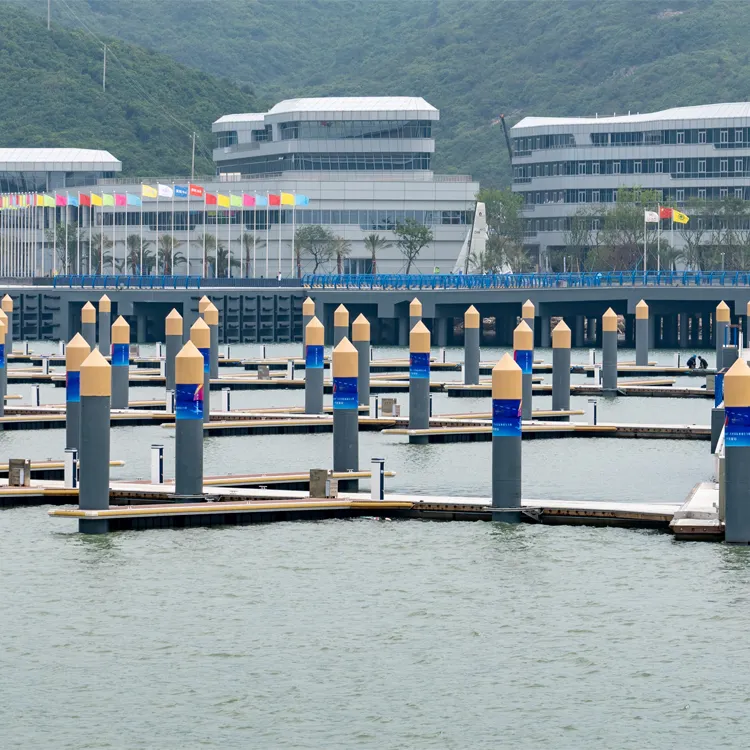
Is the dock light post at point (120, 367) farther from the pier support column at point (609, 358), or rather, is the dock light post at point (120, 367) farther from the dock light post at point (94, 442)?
the dock light post at point (94, 442)

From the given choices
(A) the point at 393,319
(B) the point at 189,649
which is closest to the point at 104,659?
(B) the point at 189,649

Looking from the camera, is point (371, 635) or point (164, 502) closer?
point (371, 635)

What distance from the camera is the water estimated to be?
30.3m

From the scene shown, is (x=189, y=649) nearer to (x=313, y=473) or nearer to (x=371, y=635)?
(x=371, y=635)

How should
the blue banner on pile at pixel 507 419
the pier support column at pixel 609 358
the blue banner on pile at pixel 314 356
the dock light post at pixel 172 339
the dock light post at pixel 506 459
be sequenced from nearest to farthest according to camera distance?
the dock light post at pixel 506 459 → the blue banner on pile at pixel 507 419 → the blue banner on pile at pixel 314 356 → the dock light post at pixel 172 339 → the pier support column at pixel 609 358

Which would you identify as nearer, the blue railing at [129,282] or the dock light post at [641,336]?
the dock light post at [641,336]

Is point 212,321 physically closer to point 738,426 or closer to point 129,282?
point 738,426

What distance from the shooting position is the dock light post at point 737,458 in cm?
4288

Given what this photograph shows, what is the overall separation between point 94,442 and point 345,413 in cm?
A: 989

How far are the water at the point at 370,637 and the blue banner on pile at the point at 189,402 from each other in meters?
3.44

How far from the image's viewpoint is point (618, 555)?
144 ft

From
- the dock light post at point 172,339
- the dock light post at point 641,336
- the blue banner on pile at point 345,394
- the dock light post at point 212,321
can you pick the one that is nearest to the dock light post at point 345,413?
the blue banner on pile at point 345,394

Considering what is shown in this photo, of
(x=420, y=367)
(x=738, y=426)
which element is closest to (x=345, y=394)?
(x=738, y=426)

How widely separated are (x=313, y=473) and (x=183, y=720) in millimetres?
19250
